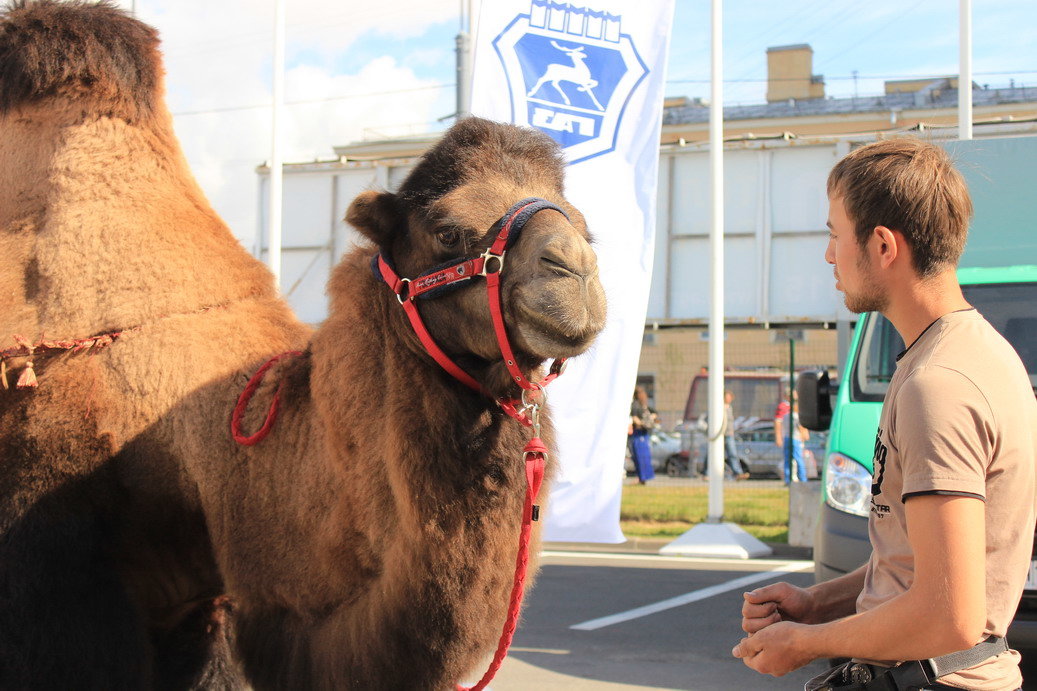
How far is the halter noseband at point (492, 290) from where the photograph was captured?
2770 mm

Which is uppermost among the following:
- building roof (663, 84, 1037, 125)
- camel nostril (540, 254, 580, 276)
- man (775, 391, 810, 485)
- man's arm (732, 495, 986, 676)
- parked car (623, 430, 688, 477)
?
building roof (663, 84, 1037, 125)

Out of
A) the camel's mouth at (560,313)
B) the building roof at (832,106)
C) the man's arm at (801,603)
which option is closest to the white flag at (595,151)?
the camel's mouth at (560,313)

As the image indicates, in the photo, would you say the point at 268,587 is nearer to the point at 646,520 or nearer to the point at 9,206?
the point at 9,206

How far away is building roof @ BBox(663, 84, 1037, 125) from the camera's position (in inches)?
1378

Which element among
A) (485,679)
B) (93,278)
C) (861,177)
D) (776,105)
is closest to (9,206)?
(93,278)

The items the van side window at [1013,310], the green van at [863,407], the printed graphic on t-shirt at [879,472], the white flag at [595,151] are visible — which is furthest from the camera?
the white flag at [595,151]

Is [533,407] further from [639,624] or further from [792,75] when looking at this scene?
[792,75]

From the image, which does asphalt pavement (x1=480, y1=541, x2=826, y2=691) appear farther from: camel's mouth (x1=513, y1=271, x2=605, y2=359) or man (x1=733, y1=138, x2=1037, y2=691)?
man (x1=733, y1=138, x2=1037, y2=691)

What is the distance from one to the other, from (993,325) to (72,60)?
5096mm

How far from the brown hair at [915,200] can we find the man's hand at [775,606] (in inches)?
27.2

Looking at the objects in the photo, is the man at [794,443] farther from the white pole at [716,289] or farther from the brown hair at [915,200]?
the brown hair at [915,200]

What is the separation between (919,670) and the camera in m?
1.84

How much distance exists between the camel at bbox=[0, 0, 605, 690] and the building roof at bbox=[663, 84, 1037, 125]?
33.2 meters

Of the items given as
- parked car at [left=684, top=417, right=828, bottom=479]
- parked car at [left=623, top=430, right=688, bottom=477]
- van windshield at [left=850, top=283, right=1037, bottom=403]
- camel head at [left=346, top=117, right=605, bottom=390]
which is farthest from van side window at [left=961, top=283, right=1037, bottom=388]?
parked car at [left=623, top=430, right=688, bottom=477]
